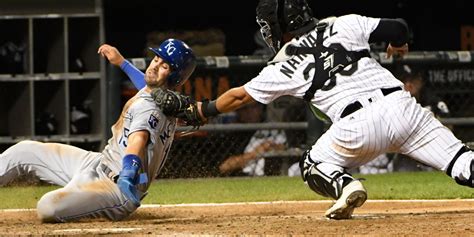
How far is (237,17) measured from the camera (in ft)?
42.7

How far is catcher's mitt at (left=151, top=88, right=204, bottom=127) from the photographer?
710cm

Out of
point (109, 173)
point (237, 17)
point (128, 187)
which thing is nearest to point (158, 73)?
point (109, 173)

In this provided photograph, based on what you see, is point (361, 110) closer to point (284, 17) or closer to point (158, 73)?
point (284, 17)

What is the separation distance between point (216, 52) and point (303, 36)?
5619 mm

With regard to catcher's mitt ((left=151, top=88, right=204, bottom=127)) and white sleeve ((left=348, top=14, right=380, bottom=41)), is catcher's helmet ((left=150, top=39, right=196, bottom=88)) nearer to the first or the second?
catcher's mitt ((left=151, top=88, right=204, bottom=127))

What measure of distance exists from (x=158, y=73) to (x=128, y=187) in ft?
3.17

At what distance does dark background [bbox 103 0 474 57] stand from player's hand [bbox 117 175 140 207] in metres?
6.02

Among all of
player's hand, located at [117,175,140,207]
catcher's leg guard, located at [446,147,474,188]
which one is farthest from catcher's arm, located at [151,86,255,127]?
catcher's leg guard, located at [446,147,474,188]

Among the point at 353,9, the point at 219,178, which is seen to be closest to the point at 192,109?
→ the point at 219,178

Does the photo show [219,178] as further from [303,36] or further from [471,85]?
[303,36]

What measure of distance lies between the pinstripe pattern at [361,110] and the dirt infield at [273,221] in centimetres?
36

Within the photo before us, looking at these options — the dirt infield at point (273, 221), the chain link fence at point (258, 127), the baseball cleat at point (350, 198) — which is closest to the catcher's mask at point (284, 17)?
the baseball cleat at point (350, 198)

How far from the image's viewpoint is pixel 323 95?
22.8 ft

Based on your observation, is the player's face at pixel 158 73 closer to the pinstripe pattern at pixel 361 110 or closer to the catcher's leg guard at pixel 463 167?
the pinstripe pattern at pixel 361 110
